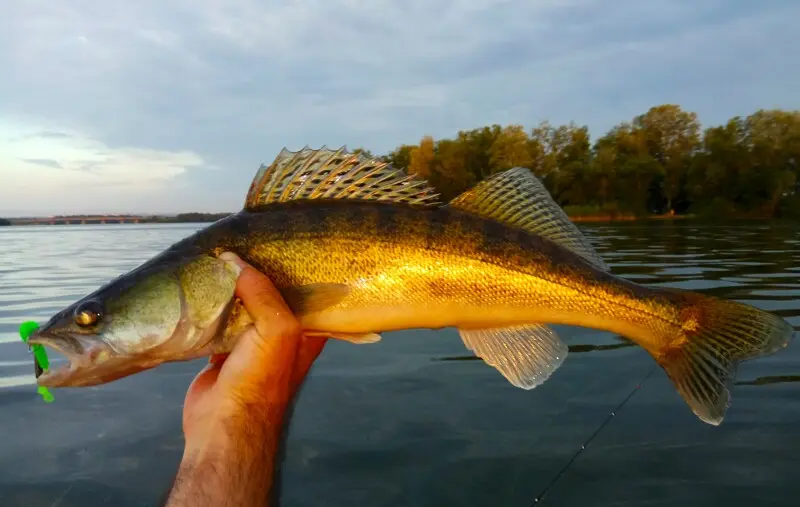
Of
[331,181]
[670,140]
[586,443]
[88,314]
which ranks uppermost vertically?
[670,140]

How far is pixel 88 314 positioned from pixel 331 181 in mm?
1364

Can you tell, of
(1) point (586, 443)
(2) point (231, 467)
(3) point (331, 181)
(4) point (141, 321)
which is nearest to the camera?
(2) point (231, 467)

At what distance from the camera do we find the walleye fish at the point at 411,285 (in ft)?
8.89

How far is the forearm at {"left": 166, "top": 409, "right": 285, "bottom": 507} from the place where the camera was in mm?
2076

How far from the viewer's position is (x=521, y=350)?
3107mm

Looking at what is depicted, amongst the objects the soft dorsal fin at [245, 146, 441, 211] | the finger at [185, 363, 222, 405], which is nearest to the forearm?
the finger at [185, 363, 222, 405]

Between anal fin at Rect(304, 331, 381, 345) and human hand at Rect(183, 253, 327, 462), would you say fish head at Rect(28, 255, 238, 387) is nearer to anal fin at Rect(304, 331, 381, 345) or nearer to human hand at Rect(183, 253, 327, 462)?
human hand at Rect(183, 253, 327, 462)

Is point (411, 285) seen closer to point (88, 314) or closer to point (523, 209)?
point (523, 209)

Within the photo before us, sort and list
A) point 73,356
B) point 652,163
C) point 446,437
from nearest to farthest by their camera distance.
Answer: point 73,356 < point 446,437 < point 652,163

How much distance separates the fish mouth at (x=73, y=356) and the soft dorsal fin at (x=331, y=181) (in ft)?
3.35

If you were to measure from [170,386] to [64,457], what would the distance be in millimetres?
1584

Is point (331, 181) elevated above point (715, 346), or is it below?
above

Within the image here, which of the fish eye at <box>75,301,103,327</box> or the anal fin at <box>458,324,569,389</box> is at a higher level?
the fish eye at <box>75,301,103,327</box>

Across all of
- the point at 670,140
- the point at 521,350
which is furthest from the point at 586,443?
the point at 670,140
